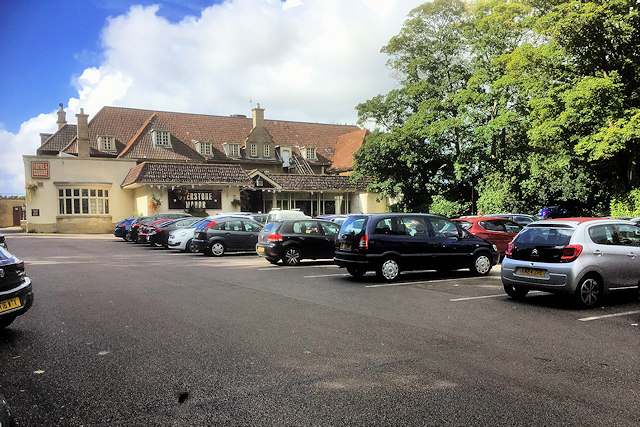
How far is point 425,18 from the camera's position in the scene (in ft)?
117

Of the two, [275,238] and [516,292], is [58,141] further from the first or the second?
[516,292]

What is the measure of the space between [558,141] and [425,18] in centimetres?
1513

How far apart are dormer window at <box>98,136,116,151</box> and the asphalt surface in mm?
36079

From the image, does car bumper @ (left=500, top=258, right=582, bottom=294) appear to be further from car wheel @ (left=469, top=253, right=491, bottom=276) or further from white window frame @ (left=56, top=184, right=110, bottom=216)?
white window frame @ (left=56, top=184, right=110, bottom=216)

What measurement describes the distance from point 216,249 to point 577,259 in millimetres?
13793

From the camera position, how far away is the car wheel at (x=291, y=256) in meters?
15.6

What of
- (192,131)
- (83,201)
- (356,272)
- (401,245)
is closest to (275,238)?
(356,272)

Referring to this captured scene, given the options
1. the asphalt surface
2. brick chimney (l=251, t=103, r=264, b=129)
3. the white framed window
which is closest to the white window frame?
the white framed window

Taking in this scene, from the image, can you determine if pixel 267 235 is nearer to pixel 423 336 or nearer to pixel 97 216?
pixel 423 336

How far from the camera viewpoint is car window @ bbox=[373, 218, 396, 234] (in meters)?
11.9

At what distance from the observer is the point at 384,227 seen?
11930 millimetres

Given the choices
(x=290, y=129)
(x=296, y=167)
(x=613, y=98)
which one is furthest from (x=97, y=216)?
(x=613, y=98)

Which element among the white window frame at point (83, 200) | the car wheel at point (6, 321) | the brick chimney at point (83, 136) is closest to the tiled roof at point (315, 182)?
the white window frame at point (83, 200)

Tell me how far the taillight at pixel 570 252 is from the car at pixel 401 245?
12.6ft
